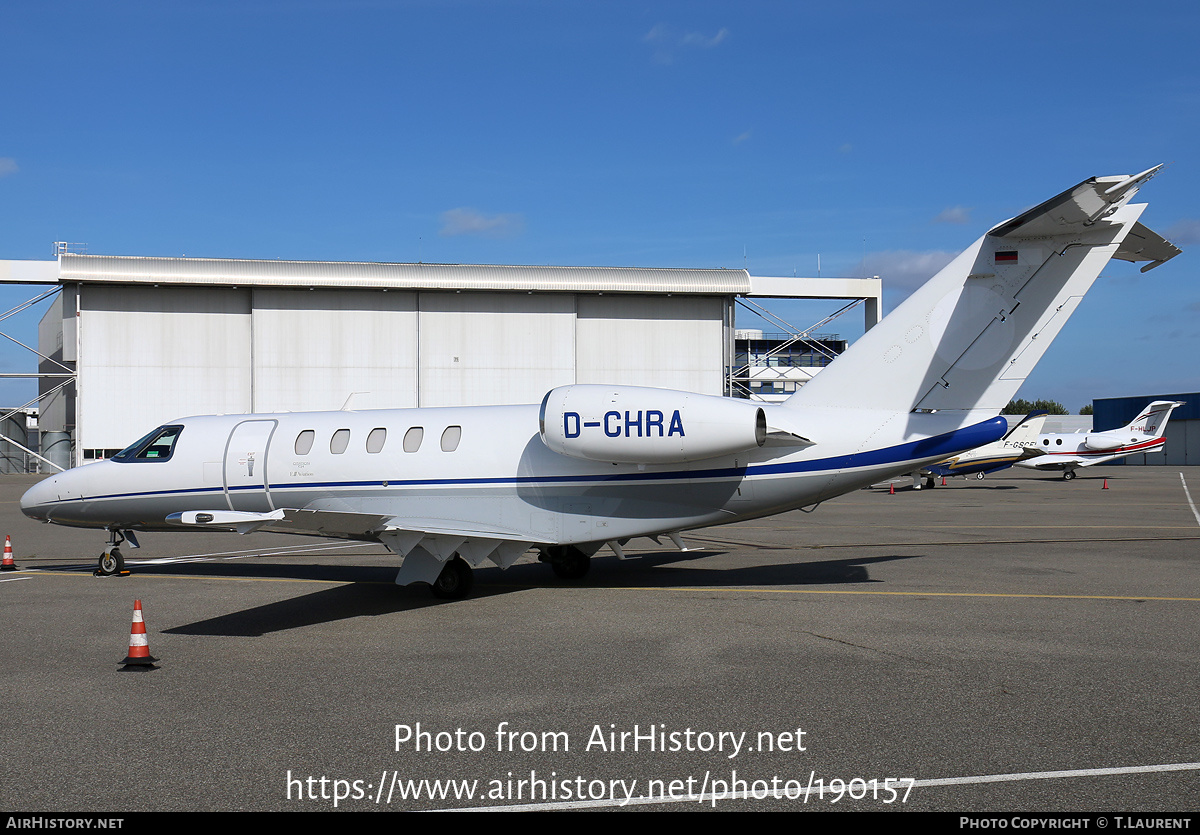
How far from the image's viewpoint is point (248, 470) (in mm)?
14250

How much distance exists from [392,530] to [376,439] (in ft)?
7.71

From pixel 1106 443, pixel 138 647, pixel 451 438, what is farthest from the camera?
pixel 1106 443

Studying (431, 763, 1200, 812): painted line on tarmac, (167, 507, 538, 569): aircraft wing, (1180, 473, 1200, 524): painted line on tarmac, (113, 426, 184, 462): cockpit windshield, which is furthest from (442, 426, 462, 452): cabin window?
(1180, 473, 1200, 524): painted line on tarmac

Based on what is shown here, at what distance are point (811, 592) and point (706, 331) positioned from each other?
1380 inches

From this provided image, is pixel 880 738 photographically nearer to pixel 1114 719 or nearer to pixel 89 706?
pixel 1114 719

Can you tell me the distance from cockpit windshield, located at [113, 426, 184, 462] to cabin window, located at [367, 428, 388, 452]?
136 inches

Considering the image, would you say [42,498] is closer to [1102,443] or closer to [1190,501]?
[1190,501]

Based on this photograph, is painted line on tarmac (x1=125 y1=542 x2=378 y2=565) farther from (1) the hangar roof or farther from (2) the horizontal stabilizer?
(1) the hangar roof

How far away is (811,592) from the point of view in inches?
490

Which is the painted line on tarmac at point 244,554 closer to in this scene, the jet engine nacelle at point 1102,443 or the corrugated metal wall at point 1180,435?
the jet engine nacelle at point 1102,443

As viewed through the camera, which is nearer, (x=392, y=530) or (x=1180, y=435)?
(x=392, y=530)

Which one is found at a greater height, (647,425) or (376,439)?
(647,425)

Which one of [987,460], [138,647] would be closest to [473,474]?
[138,647]
